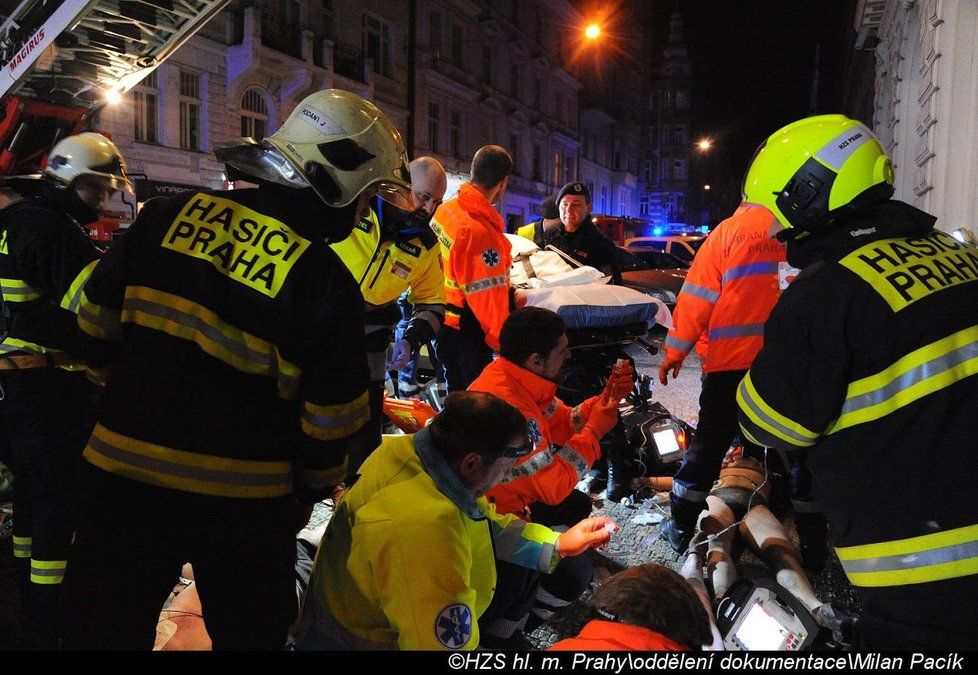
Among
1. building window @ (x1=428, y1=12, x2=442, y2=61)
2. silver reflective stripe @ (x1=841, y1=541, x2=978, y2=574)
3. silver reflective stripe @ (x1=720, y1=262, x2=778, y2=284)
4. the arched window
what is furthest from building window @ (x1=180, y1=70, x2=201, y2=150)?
silver reflective stripe @ (x1=841, y1=541, x2=978, y2=574)

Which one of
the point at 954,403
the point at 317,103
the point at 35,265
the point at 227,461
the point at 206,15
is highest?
the point at 206,15

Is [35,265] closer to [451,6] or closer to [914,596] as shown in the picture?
[914,596]

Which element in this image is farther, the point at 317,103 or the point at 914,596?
the point at 317,103

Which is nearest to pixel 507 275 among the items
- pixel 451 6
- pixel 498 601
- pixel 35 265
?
pixel 498 601

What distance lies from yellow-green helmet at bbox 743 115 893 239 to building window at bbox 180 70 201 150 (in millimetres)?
16800

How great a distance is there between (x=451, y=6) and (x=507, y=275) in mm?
26950

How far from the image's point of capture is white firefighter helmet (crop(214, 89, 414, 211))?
1.97 m

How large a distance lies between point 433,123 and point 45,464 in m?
25.6

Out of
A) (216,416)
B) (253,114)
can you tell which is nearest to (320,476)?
(216,416)

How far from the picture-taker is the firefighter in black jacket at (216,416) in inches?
68.5

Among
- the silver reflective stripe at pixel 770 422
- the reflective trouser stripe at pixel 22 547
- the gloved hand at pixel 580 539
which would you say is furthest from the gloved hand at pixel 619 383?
the reflective trouser stripe at pixel 22 547

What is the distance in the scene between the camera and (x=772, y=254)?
11.3ft

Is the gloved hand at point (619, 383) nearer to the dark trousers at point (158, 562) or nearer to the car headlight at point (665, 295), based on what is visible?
the dark trousers at point (158, 562)

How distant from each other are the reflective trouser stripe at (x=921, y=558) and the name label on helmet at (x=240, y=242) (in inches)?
68.1
